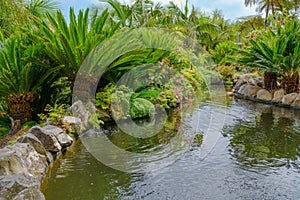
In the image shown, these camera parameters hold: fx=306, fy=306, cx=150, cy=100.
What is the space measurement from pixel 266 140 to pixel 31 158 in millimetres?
4001

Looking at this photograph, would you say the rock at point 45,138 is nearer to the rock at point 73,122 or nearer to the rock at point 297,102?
the rock at point 73,122

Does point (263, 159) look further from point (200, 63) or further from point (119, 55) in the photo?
point (200, 63)

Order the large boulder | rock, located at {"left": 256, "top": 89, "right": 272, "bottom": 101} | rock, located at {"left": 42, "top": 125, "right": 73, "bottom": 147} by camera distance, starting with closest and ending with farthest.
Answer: rock, located at {"left": 42, "top": 125, "right": 73, "bottom": 147}
rock, located at {"left": 256, "top": 89, "right": 272, "bottom": 101}
the large boulder

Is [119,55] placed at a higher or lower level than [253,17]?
lower

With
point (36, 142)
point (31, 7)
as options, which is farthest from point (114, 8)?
point (36, 142)

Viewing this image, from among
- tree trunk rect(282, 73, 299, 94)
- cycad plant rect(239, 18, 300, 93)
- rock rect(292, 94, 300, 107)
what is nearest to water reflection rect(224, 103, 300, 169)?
rock rect(292, 94, 300, 107)

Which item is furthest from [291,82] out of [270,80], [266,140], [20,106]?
[20,106]

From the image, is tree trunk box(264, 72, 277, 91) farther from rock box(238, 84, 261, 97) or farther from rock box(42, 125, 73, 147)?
rock box(42, 125, 73, 147)

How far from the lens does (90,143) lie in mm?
5184

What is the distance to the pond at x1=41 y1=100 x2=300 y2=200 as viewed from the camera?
3318mm

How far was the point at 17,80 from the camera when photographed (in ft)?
19.1

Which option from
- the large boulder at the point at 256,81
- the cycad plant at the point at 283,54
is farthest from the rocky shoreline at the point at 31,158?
the large boulder at the point at 256,81

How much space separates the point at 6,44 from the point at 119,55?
7.12ft

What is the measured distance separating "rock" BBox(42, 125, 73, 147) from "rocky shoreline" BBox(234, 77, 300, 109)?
23.4 feet
